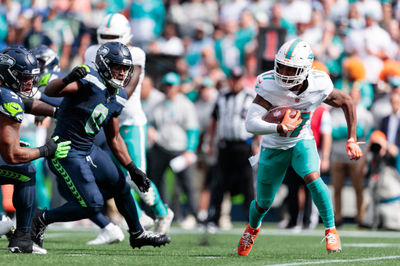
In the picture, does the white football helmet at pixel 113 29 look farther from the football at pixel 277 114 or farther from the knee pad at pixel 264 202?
the knee pad at pixel 264 202

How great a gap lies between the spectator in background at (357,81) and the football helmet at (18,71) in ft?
21.3

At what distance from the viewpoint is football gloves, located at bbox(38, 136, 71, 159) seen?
6.45 m

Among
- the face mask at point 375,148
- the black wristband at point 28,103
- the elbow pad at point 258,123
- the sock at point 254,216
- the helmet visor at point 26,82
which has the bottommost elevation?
the sock at point 254,216

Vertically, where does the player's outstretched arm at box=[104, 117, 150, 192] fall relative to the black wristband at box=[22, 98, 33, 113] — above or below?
below

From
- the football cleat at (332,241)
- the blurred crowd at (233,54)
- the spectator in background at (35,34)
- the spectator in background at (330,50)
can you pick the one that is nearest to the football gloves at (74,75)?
the football cleat at (332,241)

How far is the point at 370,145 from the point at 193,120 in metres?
2.43

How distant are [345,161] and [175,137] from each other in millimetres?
2358

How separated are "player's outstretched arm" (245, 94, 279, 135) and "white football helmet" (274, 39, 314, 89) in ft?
0.72

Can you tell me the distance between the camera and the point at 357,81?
40.1ft

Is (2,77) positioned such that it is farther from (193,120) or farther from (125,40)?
(193,120)

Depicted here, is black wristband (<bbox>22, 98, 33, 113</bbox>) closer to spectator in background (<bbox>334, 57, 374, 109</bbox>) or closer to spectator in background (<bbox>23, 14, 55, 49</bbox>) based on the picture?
spectator in background (<bbox>334, 57, 374, 109</bbox>)

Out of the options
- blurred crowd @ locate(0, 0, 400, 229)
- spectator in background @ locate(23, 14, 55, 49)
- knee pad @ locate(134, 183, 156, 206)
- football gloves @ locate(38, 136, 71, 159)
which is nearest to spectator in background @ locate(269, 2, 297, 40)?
blurred crowd @ locate(0, 0, 400, 229)

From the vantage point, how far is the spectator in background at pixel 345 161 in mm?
11812

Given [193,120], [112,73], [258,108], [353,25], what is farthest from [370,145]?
[112,73]
